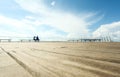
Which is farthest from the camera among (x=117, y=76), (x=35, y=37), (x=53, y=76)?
(x=35, y=37)

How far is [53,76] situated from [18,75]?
455 mm

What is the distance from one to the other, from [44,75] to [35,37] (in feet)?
98.7

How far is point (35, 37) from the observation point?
103 ft

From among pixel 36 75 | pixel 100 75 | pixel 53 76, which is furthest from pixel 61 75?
pixel 100 75

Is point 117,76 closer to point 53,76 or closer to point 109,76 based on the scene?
point 109,76

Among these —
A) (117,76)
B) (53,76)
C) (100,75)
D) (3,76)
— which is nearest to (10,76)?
(3,76)

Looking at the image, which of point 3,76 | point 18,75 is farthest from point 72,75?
point 3,76

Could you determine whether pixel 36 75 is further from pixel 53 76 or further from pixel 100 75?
pixel 100 75

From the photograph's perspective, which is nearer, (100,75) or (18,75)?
(100,75)

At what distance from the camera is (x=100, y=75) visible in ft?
5.29

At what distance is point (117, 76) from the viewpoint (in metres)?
Result: 1.52

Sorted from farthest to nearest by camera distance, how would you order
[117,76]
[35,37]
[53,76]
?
[35,37], [53,76], [117,76]

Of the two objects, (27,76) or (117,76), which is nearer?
(117,76)

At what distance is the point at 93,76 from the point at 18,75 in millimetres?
922
